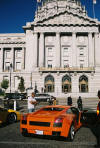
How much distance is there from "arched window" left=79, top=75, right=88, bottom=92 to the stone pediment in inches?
701

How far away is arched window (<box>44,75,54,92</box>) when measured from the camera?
141ft

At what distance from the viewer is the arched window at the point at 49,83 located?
1691 inches

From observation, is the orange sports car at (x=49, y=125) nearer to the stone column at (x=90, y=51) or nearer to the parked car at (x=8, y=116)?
the parked car at (x=8, y=116)

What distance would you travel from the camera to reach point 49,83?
43.0 meters

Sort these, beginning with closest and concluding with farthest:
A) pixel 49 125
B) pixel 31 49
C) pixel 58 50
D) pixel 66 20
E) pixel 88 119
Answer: pixel 49 125, pixel 88 119, pixel 58 50, pixel 66 20, pixel 31 49

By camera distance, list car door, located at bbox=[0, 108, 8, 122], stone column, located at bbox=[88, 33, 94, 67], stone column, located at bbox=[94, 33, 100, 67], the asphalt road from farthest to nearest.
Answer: stone column, located at bbox=[88, 33, 94, 67] < stone column, located at bbox=[94, 33, 100, 67] < car door, located at bbox=[0, 108, 8, 122] < the asphalt road

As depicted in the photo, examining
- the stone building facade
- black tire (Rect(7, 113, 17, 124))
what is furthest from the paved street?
the stone building facade

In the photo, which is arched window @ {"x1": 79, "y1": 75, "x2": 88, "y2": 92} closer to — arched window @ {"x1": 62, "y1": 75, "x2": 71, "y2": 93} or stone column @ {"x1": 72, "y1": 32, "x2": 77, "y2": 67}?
arched window @ {"x1": 62, "y1": 75, "x2": 71, "y2": 93}

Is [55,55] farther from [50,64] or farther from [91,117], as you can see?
[91,117]

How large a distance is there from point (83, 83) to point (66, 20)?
2134cm

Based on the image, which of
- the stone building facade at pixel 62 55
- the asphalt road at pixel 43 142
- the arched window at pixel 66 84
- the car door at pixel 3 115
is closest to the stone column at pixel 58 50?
the stone building facade at pixel 62 55

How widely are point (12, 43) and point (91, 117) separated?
49.4 metres

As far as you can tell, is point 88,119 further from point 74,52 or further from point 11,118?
point 74,52

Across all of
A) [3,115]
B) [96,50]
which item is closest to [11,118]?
[3,115]
